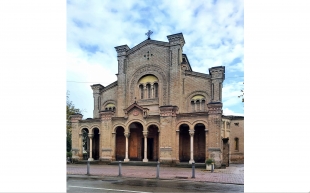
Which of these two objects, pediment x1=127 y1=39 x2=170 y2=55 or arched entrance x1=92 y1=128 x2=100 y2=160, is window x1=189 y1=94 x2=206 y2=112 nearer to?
pediment x1=127 y1=39 x2=170 y2=55

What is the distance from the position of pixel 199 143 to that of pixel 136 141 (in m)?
3.50

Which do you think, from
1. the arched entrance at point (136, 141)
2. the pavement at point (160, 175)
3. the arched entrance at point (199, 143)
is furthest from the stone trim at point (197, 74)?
the pavement at point (160, 175)

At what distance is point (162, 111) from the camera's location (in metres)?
12.5

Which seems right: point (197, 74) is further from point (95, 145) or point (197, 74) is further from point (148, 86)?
point (95, 145)

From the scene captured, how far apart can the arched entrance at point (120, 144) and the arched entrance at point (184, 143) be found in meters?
3.05

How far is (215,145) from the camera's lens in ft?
36.9

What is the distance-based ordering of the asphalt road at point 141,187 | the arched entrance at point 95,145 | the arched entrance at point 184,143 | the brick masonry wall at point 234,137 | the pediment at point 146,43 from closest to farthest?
the asphalt road at point 141,187, the arched entrance at point 95,145, the arched entrance at point 184,143, the pediment at point 146,43, the brick masonry wall at point 234,137

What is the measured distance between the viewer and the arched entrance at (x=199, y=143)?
12565 millimetres

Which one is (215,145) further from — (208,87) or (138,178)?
(138,178)

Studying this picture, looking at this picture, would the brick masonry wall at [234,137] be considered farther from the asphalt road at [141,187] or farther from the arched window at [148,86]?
the asphalt road at [141,187]

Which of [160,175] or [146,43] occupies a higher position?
[146,43]

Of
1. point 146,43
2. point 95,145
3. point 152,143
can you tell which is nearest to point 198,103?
point 152,143
